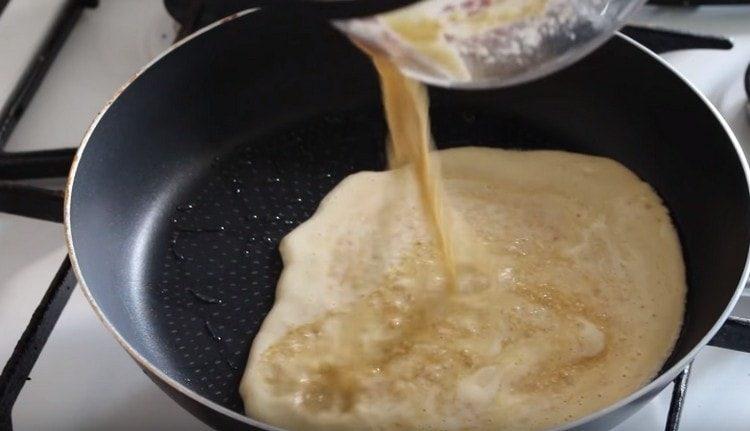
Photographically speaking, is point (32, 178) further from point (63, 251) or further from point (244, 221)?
point (244, 221)

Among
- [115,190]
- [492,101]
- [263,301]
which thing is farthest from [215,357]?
[492,101]

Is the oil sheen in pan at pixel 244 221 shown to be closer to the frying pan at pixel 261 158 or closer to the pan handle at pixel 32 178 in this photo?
the frying pan at pixel 261 158

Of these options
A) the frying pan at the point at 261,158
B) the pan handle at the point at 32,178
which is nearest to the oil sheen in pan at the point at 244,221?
the frying pan at the point at 261,158

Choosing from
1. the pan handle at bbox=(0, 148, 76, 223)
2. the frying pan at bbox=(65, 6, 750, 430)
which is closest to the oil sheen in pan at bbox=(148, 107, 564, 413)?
the frying pan at bbox=(65, 6, 750, 430)

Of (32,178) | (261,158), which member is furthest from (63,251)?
(261,158)

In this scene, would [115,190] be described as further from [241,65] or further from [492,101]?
[492,101]
